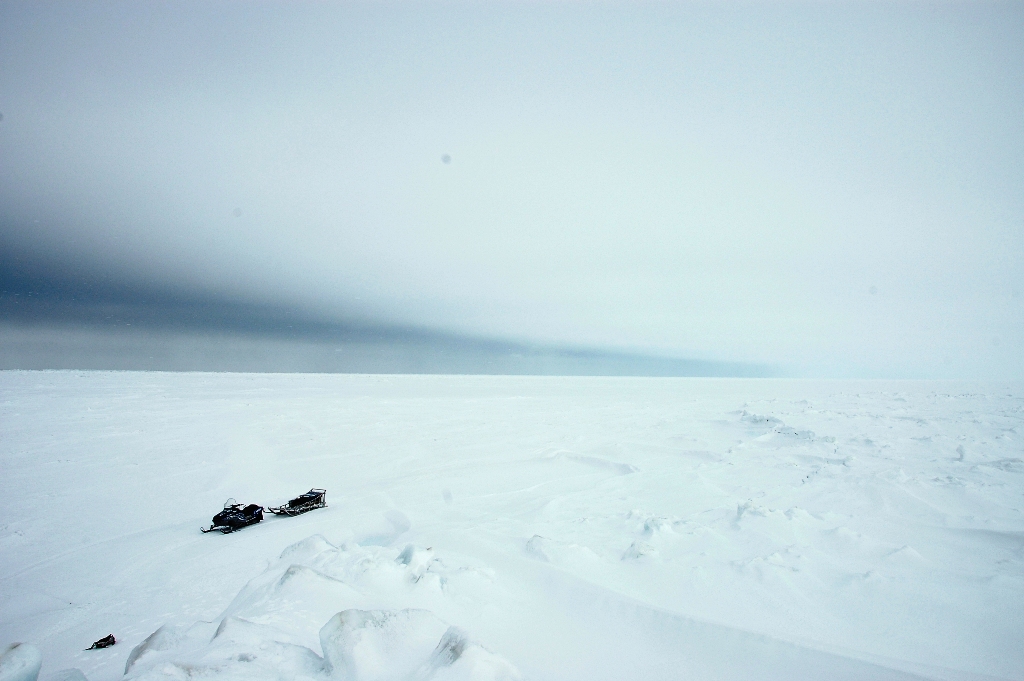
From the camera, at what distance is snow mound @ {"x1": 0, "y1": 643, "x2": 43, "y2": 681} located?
2.85 m

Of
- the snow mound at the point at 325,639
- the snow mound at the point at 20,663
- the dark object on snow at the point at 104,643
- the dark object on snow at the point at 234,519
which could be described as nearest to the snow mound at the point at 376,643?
the snow mound at the point at 325,639

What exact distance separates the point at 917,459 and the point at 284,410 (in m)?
30.7

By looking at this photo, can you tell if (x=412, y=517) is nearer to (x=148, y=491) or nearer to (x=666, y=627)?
(x=666, y=627)

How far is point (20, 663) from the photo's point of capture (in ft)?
9.67

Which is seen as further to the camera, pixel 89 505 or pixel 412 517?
pixel 89 505

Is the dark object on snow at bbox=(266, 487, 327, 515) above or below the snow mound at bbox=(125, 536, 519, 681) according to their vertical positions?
below

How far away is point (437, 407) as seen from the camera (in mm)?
29562

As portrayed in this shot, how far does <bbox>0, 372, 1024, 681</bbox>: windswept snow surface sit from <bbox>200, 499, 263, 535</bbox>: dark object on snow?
0.84 ft

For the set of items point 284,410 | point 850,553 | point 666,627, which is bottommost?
point 284,410

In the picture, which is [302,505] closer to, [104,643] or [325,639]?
[104,643]

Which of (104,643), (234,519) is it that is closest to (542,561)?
(104,643)

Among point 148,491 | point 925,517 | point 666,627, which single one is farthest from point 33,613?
point 925,517

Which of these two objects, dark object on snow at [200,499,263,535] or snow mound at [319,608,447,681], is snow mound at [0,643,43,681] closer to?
snow mound at [319,608,447,681]

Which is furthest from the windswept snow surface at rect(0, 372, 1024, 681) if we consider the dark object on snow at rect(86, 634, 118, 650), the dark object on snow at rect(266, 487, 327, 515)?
the dark object on snow at rect(266, 487, 327, 515)
